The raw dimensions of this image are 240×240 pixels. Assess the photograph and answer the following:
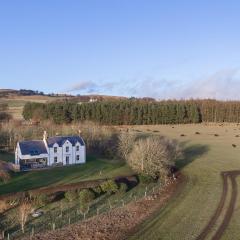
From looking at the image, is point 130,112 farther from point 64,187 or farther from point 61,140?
point 64,187

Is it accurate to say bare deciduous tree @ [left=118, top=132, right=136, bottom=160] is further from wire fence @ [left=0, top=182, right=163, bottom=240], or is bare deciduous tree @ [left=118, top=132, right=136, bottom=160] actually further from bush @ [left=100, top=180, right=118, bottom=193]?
bush @ [left=100, top=180, right=118, bottom=193]

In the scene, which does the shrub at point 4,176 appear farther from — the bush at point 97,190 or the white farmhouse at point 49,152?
the bush at point 97,190

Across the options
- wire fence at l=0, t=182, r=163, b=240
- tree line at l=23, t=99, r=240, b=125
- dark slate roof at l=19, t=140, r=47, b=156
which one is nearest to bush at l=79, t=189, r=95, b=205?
wire fence at l=0, t=182, r=163, b=240

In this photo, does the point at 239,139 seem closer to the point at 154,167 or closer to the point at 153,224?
the point at 154,167

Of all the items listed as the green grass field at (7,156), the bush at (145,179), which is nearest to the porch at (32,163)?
the green grass field at (7,156)

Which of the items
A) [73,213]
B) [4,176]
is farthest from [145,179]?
[4,176]
